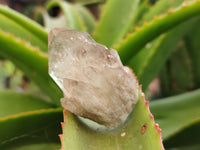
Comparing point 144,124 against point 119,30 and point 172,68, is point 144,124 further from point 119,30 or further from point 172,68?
point 172,68

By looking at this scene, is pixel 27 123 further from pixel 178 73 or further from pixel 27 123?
pixel 178 73

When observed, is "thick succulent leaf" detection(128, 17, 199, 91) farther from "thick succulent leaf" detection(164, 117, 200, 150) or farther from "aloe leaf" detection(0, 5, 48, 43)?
"aloe leaf" detection(0, 5, 48, 43)

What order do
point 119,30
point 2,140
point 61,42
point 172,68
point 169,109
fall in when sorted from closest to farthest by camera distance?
point 61,42
point 2,140
point 169,109
point 119,30
point 172,68

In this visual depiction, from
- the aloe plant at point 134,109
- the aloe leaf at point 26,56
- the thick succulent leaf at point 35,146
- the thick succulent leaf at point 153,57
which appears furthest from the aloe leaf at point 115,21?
the thick succulent leaf at point 35,146

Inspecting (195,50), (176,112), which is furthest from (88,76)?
(195,50)

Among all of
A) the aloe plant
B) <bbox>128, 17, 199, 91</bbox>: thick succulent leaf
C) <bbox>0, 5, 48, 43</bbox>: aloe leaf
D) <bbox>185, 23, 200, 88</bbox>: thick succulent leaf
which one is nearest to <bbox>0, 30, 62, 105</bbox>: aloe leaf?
the aloe plant

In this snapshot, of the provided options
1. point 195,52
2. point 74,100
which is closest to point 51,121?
point 74,100
